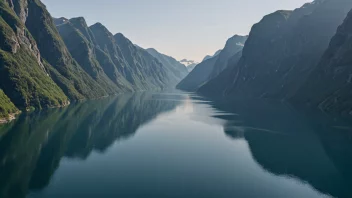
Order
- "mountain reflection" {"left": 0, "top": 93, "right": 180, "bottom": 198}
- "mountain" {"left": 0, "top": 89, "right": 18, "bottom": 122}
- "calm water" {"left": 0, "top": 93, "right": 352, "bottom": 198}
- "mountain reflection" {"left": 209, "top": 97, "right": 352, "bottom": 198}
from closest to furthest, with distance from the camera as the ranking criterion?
"calm water" {"left": 0, "top": 93, "right": 352, "bottom": 198}, "mountain reflection" {"left": 0, "top": 93, "right": 180, "bottom": 198}, "mountain reflection" {"left": 209, "top": 97, "right": 352, "bottom": 198}, "mountain" {"left": 0, "top": 89, "right": 18, "bottom": 122}

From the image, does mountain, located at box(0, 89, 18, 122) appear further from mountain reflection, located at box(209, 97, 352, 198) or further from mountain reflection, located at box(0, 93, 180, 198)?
mountain reflection, located at box(209, 97, 352, 198)

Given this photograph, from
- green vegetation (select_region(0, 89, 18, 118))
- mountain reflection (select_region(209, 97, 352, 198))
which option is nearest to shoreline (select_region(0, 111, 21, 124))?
green vegetation (select_region(0, 89, 18, 118))

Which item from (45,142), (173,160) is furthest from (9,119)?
(173,160)

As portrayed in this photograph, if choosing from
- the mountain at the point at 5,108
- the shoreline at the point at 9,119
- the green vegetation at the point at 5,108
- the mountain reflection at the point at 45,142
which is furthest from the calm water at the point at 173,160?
the green vegetation at the point at 5,108

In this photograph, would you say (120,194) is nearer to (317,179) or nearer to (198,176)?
(198,176)

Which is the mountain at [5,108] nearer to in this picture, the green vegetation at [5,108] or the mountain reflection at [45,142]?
the green vegetation at [5,108]

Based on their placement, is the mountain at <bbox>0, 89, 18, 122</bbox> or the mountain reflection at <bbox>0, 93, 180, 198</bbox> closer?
the mountain reflection at <bbox>0, 93, 180, 198</bbox>

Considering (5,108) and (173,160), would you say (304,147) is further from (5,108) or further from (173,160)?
(5,108)
